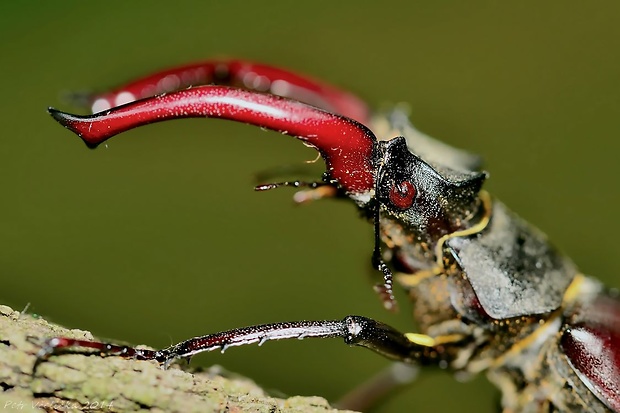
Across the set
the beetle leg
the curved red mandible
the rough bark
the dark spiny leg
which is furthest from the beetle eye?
the rough bark

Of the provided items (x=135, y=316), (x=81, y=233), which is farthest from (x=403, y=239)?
(x=81, y=233)

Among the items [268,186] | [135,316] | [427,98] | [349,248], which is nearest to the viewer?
[268,186]

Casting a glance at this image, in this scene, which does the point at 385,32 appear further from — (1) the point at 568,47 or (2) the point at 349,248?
(2) the point at 349,248

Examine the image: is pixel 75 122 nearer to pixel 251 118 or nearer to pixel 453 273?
pixel 251 118

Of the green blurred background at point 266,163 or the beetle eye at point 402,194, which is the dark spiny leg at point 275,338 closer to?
the beetle eye at point 402,194

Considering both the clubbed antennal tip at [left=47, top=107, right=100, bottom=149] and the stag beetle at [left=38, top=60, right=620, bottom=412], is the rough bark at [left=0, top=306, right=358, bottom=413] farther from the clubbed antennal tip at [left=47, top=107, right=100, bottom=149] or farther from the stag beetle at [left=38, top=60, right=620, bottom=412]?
the clubbed antennal tip at [left=47, top=107, right=100, bottom=149]

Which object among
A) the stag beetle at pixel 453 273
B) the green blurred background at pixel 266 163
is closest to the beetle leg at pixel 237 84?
the stag beetle at pixel 453 273

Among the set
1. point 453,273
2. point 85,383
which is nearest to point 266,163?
point 453,273
